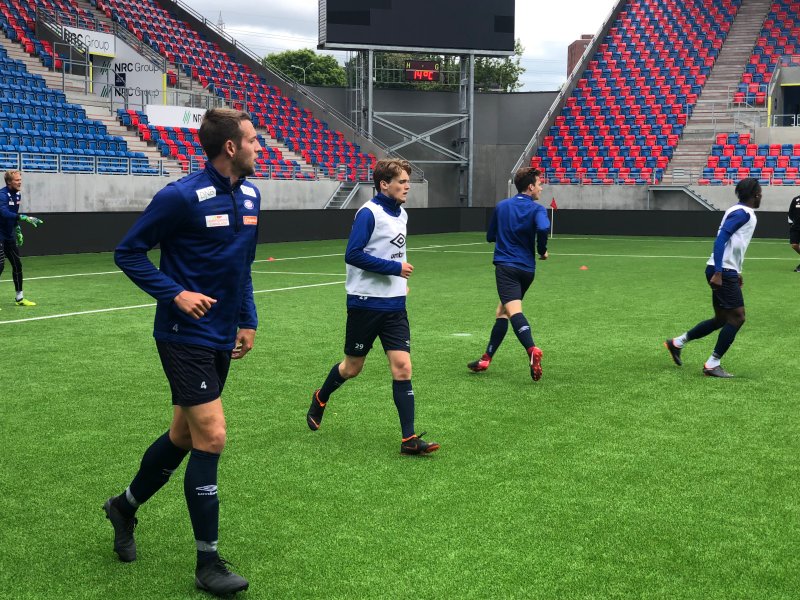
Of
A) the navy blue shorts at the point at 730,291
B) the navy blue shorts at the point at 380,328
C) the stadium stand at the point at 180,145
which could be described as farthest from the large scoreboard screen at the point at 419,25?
the navy blue shorts at the point at 380,328

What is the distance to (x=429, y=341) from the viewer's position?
1185cm

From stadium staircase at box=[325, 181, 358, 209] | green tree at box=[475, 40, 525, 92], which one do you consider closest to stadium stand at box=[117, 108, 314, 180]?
stadium staircase at box=[325, 181, 358, 209]

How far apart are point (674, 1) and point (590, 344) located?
42326mm

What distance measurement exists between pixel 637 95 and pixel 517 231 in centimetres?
3847

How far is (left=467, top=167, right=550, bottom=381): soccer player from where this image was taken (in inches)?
371

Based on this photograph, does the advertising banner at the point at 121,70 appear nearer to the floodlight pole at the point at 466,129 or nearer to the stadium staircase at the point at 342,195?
the stadium staircase at the point at 342,195

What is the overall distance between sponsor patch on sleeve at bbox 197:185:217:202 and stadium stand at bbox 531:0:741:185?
37.9 m

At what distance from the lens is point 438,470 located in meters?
6.37

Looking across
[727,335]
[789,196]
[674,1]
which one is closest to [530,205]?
[727,335]

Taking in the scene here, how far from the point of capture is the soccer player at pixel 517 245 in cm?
941

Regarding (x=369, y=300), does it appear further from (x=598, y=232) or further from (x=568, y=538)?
(x=598, y=232)

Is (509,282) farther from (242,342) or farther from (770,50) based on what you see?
(770,50)

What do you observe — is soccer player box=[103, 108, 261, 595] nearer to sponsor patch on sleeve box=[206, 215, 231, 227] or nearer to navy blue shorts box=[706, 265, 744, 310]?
sponsor patch on sleeve box=[206, 215, 231, 227]

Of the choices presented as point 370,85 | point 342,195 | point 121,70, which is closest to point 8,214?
point 121,70
